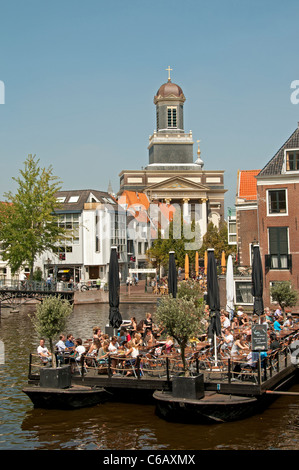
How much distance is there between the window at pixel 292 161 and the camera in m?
38.6

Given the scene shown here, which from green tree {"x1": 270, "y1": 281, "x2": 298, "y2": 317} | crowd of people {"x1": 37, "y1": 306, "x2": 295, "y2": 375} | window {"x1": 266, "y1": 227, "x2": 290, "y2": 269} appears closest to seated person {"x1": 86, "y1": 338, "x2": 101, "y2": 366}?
crowd of people {"x1": 37, "y1": 306, "x2": 295, "y2": 375}

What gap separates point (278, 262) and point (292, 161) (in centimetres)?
Answer: 667

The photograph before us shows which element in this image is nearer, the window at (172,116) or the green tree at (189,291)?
the green tree at (189,291)

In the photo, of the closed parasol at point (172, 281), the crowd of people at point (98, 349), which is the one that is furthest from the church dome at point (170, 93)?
the crowd of people at point (98, 349)

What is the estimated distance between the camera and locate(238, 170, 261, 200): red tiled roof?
4961 cm

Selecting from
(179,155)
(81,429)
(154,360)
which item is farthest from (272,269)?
(179,155)

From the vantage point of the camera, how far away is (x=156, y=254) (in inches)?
2498

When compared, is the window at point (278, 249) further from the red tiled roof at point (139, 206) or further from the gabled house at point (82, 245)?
the red tiled roof at point (139, 206)

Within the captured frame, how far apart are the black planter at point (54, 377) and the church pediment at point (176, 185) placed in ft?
279

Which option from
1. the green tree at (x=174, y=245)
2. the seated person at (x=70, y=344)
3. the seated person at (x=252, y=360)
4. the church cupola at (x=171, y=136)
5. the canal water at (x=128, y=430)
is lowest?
the canal water at (x=128, y=430)

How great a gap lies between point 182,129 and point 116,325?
94851 millimetres

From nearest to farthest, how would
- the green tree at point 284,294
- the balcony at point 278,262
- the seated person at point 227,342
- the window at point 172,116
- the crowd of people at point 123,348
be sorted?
the crowd of people at point 123,348
the seated person at point 227,342
the green tree at point 284,294
the balcony at point 278,262
the window at point 172,116
